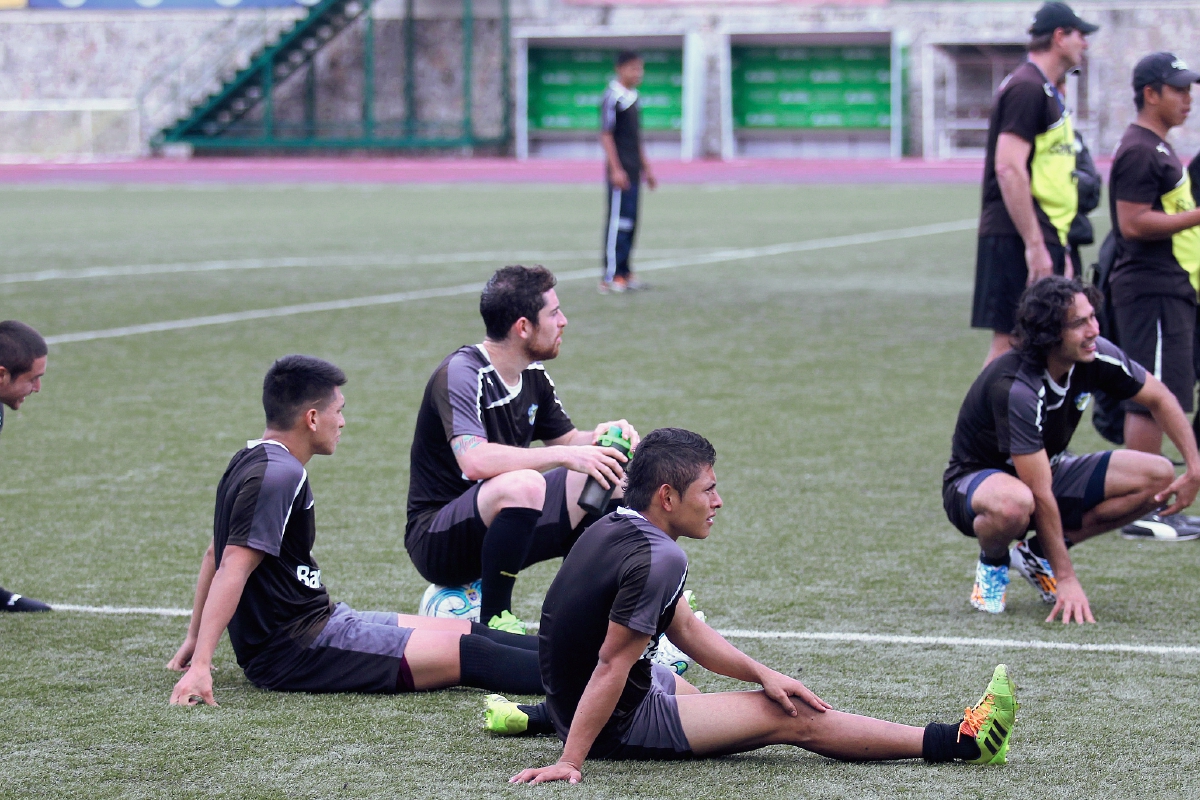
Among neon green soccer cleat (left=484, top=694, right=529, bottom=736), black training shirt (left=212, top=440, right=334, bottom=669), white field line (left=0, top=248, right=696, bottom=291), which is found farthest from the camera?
white field line (left=0, top=248, right=696, bottom=291)

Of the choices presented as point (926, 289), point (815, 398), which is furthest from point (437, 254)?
point (815, 398)

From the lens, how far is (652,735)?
3.81 metres

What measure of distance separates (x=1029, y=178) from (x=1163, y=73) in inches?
36.0

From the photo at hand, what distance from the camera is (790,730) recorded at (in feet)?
12.4


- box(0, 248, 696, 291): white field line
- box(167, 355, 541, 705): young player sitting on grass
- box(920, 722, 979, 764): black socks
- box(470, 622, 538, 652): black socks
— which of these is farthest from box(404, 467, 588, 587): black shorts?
box(0, 248, 696, 291): white field line

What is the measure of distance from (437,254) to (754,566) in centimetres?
1170

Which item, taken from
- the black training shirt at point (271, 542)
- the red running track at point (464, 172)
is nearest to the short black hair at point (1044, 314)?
the black training shirt at point (271, 542)

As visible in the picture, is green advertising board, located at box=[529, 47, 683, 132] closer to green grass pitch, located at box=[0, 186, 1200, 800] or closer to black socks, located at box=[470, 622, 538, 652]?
green grass pitch, located at box=[0, 186, 1200, 800]

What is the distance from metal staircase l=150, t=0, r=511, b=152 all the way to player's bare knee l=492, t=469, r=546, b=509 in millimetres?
33071

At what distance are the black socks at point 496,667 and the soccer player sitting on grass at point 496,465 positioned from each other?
0.28m

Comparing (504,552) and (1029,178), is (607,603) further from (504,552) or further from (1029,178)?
(1029,178)

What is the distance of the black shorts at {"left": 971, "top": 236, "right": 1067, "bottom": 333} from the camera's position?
283 inches

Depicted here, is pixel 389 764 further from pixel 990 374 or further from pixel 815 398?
pixel 815 398

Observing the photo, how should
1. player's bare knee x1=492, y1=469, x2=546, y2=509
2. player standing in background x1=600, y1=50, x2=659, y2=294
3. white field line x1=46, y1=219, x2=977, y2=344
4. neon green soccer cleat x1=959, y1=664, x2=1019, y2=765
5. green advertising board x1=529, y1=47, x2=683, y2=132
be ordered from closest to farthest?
neon green soccer cleat x1=959, y1=664, x2=1019, y2=765 → player's bare knee x1=492, y1=469, x2=546, y2=509 → white field line x1=46, y1=219, x2=977, y2=344 → player standing in background x1=600, y1=50, x2=659, y2=294 → green advertising board x1=529, y1=47, x2=683, y2=132
